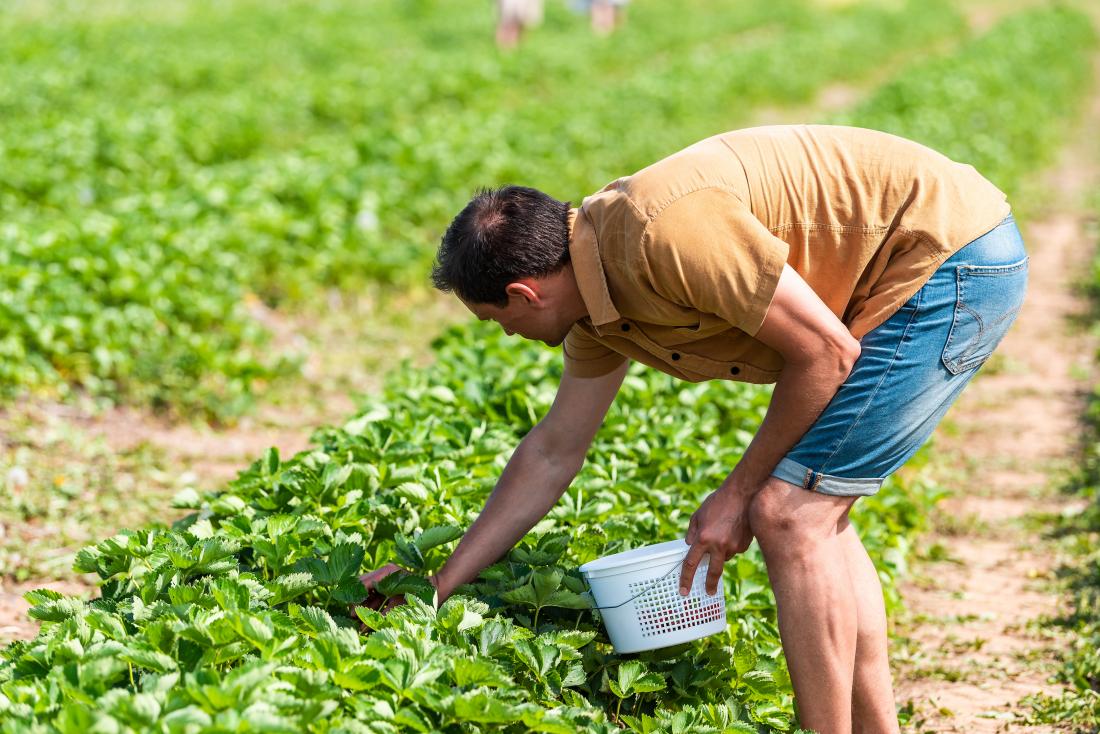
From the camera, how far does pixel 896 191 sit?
241 centimetres

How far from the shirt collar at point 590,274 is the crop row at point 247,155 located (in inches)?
138

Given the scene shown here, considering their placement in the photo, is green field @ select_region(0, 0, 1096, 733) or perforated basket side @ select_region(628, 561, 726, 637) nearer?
green field @ select_region(0, 0, 1096, 733)

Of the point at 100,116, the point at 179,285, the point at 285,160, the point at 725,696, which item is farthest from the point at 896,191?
the point at 100,116

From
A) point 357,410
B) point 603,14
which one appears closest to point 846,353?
point 357,410

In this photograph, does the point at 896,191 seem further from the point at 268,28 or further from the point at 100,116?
the point at 268,28

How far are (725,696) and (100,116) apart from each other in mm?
8438

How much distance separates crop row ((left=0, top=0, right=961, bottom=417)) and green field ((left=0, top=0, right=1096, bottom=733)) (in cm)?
3

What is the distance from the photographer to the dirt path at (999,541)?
11.5 ft

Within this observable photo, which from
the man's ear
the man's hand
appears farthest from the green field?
the man's ear

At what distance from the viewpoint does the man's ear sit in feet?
7.91

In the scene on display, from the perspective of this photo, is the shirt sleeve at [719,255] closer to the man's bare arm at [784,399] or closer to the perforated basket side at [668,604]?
the man's bare arm at [784,399]

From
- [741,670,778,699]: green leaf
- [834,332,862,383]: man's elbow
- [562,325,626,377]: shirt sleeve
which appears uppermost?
[834,332,862,383]: man's elbow

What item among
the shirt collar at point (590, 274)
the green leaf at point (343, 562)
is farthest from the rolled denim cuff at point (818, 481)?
the green leaf at point (343, 562)

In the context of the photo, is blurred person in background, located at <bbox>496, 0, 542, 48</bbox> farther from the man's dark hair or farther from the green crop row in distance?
the man's dark hair
